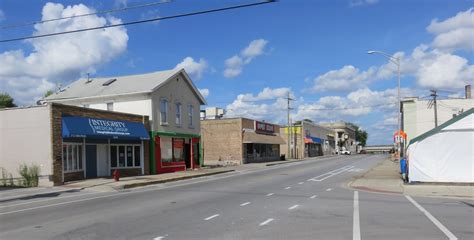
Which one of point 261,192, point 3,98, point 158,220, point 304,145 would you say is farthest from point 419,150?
point 304,145

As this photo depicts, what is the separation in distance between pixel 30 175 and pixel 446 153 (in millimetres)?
19828

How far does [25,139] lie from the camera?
83.3 ft

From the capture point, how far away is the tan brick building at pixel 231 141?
53.9 m

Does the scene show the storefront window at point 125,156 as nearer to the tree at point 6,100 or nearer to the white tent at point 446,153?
the white tent at point 446,153

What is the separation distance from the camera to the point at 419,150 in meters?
23.4

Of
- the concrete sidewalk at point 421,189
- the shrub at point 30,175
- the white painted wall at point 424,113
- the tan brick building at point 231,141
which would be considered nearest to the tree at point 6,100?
the tan brick building at point 231,141

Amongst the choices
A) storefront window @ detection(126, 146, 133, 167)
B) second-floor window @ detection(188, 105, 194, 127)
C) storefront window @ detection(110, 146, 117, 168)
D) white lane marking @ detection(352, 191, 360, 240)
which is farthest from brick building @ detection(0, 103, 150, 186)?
white lane marking @ detection(352, 191, 360, 240)

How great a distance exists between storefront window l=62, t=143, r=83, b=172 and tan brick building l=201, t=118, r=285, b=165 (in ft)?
88.6

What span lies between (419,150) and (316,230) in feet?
48.9

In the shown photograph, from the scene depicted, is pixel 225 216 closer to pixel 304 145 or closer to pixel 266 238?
pixel 266 238

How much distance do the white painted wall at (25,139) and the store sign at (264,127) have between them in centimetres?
3640

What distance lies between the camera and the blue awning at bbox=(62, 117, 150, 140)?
83.4ft

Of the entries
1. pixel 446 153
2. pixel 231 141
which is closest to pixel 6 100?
pixel 231 141

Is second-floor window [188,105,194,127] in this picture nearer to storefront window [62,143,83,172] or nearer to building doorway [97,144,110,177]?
building doorway [97,144,110,177]
